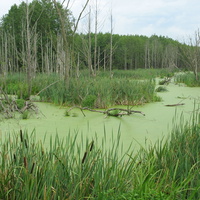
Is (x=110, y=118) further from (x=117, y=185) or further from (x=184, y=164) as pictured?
(x=117, y=185)

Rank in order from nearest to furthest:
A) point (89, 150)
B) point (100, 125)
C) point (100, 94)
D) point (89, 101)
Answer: point (89, 150) < point (100, 125) < point (89, 101) < point (100, 94)

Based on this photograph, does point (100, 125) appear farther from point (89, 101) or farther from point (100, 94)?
point (100, 94)

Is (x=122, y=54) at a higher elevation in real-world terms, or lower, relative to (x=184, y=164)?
higher

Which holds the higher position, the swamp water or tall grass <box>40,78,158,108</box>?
tall grass <box>40,78,158,108</box>

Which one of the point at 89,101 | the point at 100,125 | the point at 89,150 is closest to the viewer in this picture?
the point at 89,150

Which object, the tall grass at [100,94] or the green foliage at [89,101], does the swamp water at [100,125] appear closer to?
the green foliage at [89,101]

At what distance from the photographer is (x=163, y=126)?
338cm

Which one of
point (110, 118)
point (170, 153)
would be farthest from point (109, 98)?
point (170, 153)

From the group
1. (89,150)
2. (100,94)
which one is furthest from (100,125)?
(89,150)

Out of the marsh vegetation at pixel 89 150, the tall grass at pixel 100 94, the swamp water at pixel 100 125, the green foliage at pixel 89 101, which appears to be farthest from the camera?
the tall grass at pixel 100 94

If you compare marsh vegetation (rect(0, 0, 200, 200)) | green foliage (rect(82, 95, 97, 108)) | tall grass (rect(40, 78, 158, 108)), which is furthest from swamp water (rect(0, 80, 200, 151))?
tall grass (rect(40, 78, 158, 108))

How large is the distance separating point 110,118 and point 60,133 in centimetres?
106

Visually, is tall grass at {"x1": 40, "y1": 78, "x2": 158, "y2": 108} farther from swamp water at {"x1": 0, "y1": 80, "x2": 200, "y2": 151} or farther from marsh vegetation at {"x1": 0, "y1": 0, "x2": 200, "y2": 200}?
swamp water at {"x1": 0, "y1": 80, "x2": 200, "y2": 151}

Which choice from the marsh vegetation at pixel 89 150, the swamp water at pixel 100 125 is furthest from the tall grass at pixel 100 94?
the swamp water at pixel 100 125
